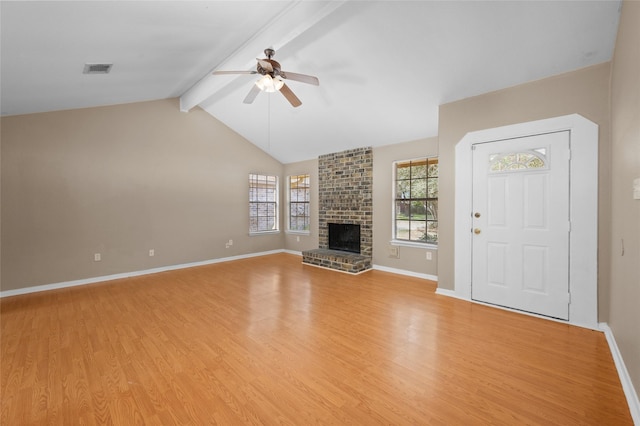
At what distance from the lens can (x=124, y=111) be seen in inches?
189

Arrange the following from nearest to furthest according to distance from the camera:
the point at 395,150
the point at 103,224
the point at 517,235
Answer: the point at 517,235, the point at 103,224, the point at 395,150

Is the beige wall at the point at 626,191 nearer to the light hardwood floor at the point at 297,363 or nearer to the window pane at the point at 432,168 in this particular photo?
the light hardwood floor at the point at 297,363

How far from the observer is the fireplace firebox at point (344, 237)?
5789mm

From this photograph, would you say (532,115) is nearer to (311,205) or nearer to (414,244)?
(414,244)

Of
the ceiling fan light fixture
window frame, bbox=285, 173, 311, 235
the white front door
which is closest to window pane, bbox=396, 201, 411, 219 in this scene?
the white front door

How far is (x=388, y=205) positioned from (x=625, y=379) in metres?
3.70

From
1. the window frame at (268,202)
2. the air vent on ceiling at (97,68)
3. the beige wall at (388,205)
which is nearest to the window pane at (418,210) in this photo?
the beige wall at (388,205)

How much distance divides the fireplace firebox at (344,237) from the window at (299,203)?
1.03 meters

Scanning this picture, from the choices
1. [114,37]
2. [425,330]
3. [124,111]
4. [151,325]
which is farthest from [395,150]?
[124,111]

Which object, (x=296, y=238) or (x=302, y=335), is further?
(x=296, y=238)

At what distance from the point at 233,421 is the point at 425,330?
77.0 inches

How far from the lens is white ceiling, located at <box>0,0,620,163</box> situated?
2334mm

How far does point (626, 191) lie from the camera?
1.98 meters

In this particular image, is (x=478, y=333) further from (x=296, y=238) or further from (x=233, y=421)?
(x=296, y=238)
